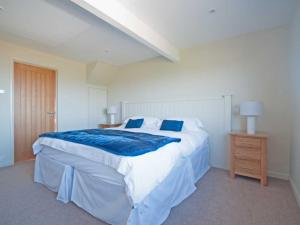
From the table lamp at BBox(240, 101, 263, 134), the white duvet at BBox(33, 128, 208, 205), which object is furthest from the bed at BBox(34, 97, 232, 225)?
the table lamp at BBox(240, 101, 263, 134)

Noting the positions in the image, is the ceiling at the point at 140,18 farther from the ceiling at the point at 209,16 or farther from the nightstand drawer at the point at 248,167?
the nightstand drawer at the point at 248,167

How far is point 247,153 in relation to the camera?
246 cm

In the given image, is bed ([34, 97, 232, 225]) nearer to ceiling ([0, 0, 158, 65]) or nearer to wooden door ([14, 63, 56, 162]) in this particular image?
wooden door ([14, 63, 56, 162])

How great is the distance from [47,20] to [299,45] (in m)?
3.33

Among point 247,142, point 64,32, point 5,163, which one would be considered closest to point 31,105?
point 5,163

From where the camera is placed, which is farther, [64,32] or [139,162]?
[64,32]

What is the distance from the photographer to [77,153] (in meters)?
1.85

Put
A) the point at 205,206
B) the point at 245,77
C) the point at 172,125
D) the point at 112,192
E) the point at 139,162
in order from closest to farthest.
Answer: the point at 139,162 → the point at 112,192 → the point at 205,206 → the point at 245,77 → the point at 172,125

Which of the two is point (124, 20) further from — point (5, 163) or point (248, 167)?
point (5, 163)

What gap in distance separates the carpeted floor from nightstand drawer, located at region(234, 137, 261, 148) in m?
0.55

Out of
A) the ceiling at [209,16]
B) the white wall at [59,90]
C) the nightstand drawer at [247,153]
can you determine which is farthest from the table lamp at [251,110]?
the white wall at [59,90]

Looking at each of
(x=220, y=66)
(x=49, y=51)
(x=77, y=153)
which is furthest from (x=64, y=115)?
(x=220, y=66)

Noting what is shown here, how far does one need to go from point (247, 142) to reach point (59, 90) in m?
4.10

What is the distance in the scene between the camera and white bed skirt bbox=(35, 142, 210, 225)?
1.45m
